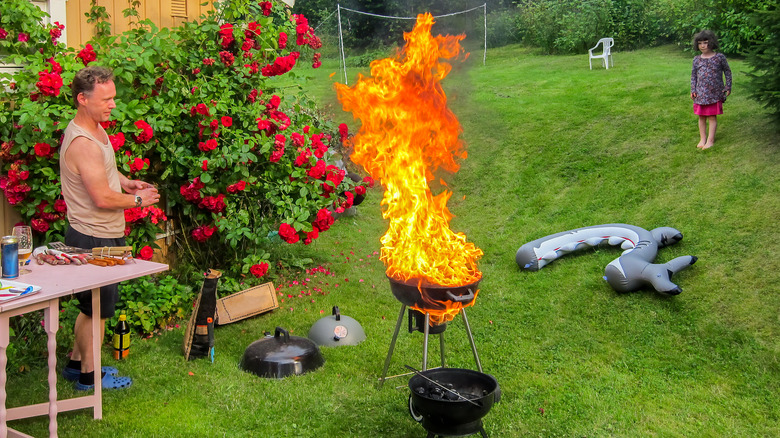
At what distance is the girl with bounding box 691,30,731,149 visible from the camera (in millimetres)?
7930

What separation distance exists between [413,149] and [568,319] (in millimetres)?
2337

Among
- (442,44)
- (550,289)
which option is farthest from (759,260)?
(442,44)

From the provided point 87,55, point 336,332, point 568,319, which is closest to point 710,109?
point 568,319

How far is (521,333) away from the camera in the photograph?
19.0 ft

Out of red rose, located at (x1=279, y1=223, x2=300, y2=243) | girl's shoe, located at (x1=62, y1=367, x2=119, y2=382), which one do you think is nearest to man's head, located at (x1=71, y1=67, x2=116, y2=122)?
girl's shoe, located at (x1=62, y1=367, x2=119, y2=382)

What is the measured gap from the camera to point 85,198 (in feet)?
13.4

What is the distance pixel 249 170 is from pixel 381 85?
1.87 meters

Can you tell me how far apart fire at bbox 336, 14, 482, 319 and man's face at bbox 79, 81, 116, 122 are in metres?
1.77

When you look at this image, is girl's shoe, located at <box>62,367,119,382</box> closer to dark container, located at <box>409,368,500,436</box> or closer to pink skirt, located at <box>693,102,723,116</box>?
dark container, located at <box>409,368,500,436</box>

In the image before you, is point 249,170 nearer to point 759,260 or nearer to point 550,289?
point 550,289

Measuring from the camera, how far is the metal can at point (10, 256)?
3.37 metres

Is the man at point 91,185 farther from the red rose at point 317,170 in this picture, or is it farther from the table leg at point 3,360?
the red rose at point 317,170

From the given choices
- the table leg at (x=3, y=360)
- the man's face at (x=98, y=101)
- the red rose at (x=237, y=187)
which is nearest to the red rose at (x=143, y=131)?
the red rose at (x=237, y=187)

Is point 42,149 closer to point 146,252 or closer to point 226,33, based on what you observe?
point 146,252
